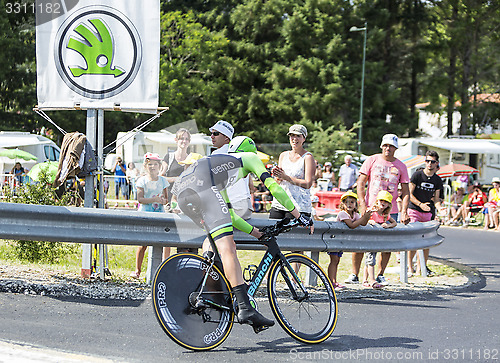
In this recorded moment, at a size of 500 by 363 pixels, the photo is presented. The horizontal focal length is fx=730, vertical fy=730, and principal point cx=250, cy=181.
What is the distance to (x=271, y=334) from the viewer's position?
6043mm

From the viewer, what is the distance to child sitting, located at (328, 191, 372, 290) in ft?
27.6

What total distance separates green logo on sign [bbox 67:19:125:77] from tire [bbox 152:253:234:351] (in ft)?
10.8

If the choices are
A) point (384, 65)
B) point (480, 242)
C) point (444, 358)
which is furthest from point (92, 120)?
point (384, 65)

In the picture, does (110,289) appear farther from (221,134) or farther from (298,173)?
(298,173)

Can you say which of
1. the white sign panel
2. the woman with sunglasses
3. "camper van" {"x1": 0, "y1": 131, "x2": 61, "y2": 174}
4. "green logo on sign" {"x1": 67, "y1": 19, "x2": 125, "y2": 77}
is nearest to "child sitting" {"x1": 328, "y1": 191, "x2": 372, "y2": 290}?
the woman with sunglasses

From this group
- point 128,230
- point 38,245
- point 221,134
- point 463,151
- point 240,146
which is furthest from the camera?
point 463,151

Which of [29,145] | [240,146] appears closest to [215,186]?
[240,146]

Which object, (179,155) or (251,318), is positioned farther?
(179,155)

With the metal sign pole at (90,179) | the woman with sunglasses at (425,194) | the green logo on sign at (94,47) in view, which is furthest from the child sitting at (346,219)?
the green logo on sign at (94,47)

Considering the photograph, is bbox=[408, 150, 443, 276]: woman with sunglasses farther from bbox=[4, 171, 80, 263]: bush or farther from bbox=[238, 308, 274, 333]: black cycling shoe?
bbox=[238, 308, 274, 333]: black cycling shoe

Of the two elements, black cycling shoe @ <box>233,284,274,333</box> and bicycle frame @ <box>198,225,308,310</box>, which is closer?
black cycling shoe @ <box>233,284,274,333</box>

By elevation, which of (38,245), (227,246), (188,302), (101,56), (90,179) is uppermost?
(101,56)

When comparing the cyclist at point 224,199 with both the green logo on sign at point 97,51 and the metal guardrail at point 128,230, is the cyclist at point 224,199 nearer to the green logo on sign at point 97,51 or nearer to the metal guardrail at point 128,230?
the metal guardrail at point 128,230

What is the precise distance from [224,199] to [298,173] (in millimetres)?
2576
